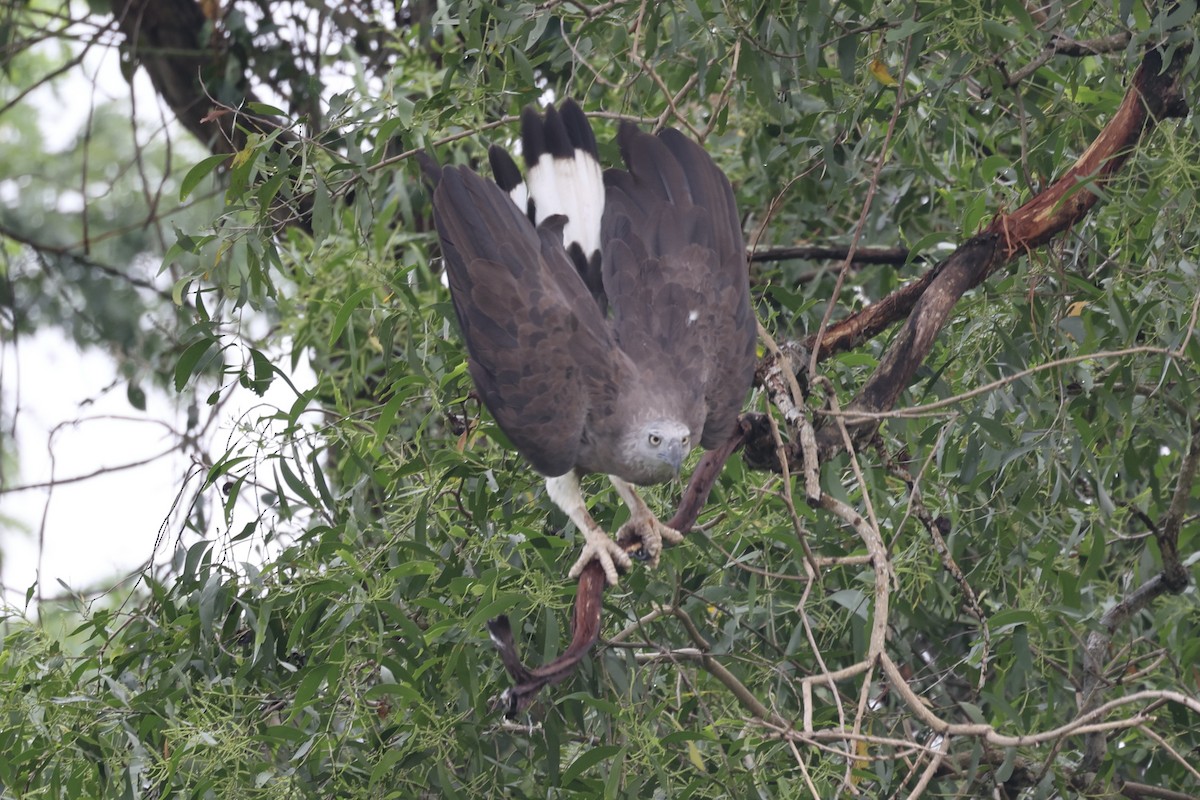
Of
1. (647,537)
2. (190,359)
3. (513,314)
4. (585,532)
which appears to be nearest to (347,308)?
(190,359)

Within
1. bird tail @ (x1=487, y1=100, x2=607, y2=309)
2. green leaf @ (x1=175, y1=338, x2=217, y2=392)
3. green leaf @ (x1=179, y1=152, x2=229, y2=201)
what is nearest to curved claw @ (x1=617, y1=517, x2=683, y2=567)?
bird tail @ (x1=487, y1=100, x2=607, y2=309)

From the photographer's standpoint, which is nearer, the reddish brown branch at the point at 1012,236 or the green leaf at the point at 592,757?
the green leaf at the point at 592,757

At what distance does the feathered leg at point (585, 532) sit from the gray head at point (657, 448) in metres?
0.18

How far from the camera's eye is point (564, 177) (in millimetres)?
2828

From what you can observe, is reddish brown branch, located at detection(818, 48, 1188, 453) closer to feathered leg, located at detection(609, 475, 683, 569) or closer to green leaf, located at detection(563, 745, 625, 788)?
feathered leg, located at detection(609, 475, 683, 569)

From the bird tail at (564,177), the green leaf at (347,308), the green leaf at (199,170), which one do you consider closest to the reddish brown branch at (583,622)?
the bird tail at (564,177)

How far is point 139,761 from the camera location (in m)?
2.63

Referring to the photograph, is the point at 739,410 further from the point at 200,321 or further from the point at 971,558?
the point at 200,321

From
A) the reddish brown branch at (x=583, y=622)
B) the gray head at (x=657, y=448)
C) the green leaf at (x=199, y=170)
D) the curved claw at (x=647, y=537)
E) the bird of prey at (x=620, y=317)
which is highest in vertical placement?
the green leaf at (x=199, y=170)

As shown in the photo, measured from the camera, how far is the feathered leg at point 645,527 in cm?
278

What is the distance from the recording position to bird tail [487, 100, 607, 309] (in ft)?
9.16

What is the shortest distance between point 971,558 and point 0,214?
5.24 m

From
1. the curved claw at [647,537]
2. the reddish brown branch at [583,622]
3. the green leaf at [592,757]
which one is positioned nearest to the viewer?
the reddish brown branch at [583,622]

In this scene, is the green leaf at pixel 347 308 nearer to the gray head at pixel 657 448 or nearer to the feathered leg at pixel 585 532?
the feathered leg at pixel 585 532
